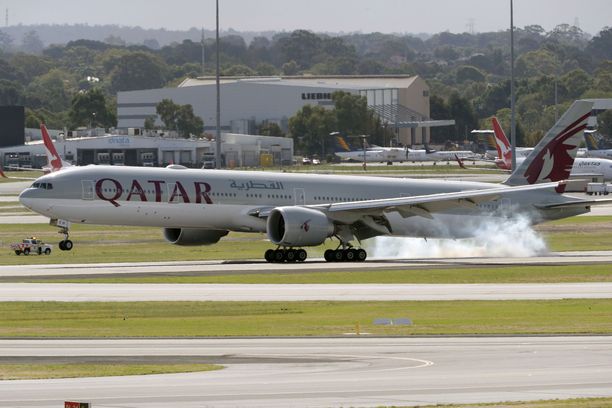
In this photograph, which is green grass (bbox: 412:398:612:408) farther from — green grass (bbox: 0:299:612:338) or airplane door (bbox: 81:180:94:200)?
airplane door (bbox: 81:180:94:200)

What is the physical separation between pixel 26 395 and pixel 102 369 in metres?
3.74

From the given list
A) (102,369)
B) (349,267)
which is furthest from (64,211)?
(102,369)

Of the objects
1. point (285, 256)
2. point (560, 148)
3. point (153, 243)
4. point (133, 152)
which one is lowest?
point (153, 243)

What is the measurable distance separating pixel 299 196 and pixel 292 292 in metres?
18.2

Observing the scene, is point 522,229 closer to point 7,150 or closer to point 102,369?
point 102,369

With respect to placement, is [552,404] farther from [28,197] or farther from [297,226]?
[28,197]

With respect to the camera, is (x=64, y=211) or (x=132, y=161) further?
(x=132, y=161)

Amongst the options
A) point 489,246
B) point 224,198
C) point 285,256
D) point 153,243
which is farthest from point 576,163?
point 224,198

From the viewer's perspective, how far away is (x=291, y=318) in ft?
137

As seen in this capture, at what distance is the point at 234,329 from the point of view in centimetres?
3884

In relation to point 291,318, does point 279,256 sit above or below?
below

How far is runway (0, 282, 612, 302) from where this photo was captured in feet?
156

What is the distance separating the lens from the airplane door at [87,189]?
6206cm

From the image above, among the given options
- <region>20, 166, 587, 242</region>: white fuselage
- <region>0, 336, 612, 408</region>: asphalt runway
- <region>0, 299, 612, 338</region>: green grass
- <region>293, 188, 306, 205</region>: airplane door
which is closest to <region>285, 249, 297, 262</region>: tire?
<region>20, 166, 587, 242</region>: white fuselage
